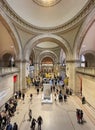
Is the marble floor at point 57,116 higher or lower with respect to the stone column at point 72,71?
lower

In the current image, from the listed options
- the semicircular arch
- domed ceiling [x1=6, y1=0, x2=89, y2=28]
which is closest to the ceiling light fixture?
domed ceiling [x1=6, y1=0, x2=89, y2=28]

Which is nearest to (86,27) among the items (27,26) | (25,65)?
(27,26)

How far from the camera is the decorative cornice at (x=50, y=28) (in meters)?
12.3

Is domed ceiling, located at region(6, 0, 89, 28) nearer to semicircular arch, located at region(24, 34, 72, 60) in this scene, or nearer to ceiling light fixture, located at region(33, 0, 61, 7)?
ceiling light fixture, located at region(33, 0, 61, 7)

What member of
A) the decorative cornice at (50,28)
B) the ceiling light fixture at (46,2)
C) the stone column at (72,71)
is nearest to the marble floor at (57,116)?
the stone column at (72,71)

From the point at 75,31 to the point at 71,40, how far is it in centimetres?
140

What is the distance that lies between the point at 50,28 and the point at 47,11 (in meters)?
2.20

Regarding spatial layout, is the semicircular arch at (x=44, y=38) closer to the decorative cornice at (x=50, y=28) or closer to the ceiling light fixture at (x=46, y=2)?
the decorative cornice at (x=50, y=28)

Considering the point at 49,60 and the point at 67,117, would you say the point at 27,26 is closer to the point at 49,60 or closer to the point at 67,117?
the point at 67,117

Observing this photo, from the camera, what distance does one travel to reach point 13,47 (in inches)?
687

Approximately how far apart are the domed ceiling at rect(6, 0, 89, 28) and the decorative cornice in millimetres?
438

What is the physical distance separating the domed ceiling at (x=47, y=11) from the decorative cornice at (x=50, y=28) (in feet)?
1.44

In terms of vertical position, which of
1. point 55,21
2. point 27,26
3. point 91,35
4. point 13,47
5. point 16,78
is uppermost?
point 55,21

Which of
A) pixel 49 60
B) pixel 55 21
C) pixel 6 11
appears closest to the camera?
pixel 6 11
